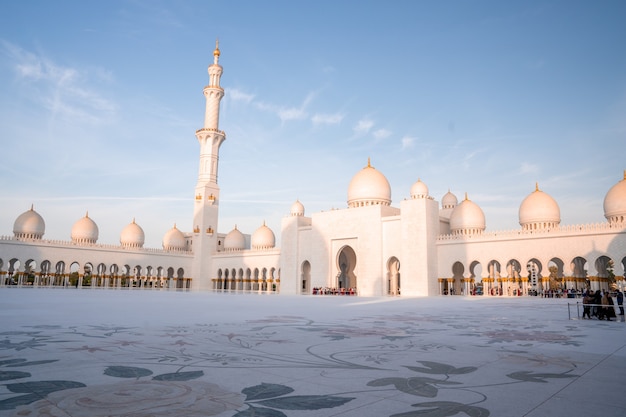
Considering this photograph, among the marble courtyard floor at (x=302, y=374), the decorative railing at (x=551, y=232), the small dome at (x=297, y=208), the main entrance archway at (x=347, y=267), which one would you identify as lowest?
the marble courtyard floor at (x=302, y=374)

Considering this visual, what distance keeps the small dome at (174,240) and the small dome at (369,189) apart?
22787 mm

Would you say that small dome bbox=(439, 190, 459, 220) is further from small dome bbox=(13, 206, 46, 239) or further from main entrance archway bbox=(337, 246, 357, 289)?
small dome bbox=(13, 206, 46, 239)

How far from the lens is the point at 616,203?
90.8ft

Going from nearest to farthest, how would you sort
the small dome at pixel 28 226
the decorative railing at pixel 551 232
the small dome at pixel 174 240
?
1. the decorative railing at pixel 551 232
2. the small dome at pixel 28 226
3. the small dome at pixel 174 240

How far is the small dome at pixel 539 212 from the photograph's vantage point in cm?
3014

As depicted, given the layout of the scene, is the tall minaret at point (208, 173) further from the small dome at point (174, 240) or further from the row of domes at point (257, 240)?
the small dome at point (174, 240)

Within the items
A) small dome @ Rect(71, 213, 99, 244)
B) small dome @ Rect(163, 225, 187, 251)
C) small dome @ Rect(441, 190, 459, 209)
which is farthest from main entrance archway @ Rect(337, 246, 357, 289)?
small dome @ Rect(71, 213, 99, 244)

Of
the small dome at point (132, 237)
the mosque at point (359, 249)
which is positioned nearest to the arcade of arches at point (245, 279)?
the mosque at point (359, 249)

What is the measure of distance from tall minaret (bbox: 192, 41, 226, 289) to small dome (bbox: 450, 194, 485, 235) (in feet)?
74.5

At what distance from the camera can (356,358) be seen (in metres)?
4.34

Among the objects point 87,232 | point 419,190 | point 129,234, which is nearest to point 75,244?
point 87,232

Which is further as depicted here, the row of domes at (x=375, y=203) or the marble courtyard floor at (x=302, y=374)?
the row of domes at (x=375, y=203)

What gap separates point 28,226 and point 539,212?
40788 millimetres

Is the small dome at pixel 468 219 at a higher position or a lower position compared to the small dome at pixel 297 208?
lower
